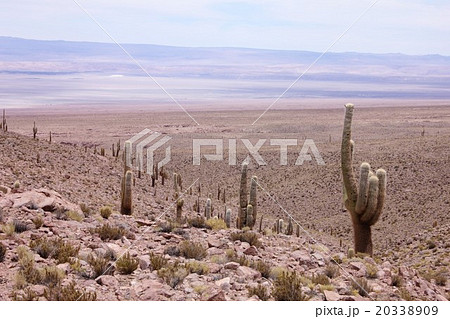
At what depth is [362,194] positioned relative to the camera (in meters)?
15.0

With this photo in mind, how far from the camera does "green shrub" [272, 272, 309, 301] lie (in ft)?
29.0

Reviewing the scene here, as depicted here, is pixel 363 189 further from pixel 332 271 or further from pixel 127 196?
pixel 127 196

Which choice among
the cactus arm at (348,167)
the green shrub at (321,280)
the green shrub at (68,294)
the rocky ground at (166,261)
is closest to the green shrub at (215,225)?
the rocky ground at (166,261)

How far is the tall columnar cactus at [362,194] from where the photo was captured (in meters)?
15.0

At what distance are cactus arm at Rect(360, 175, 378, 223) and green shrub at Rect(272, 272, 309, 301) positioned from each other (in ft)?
20.2

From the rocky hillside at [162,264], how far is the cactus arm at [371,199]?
1540mm

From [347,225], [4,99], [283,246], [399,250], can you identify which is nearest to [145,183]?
[347,225]

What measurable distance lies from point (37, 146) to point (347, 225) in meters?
17.0

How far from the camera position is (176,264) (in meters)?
10.2

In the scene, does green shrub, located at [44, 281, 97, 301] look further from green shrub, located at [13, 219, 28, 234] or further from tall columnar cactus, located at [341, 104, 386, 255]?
tall columnar cactus, located at [341, 104, 386, 255]

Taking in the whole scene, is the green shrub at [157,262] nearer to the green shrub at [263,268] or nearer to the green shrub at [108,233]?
the green shrub at [263,268]

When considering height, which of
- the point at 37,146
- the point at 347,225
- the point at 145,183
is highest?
the point at 37,146

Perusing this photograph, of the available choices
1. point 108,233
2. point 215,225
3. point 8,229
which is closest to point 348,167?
point 215,225
